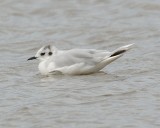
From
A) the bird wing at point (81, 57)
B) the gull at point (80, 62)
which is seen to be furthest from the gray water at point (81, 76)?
the bird wing at point (81, 57)

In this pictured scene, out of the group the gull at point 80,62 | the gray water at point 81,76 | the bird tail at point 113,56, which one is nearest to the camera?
the gray water at point 81,76

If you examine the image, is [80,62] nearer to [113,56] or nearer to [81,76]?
[81,76]

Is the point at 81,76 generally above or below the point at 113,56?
below

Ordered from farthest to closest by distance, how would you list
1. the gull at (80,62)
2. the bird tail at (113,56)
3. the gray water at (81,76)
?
the gull at (80,62)
the bird tail at (113,56)
the gray water at (81,76)

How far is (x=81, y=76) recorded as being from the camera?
11.0 metres

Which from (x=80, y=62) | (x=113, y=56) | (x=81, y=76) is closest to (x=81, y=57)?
(x=80, y=62)

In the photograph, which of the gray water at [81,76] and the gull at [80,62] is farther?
the gull at [80,62]

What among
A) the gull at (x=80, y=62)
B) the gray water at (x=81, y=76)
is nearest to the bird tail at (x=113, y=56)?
the gull at (x=80, y=62)

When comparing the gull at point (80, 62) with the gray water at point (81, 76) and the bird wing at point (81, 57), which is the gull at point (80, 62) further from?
A: the gray water at point (81, 76)

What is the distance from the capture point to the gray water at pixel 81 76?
27.5 feet

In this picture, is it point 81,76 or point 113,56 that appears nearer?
point 113,56

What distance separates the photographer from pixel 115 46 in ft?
44.0

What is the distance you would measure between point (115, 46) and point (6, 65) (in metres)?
2.35

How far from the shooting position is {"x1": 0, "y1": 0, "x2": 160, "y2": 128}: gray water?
330 inches
